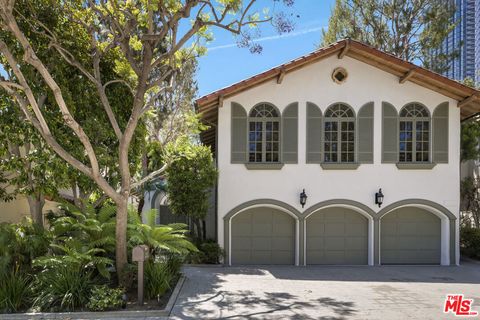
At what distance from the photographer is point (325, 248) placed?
12.5m

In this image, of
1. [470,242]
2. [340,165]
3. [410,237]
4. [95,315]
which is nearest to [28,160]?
[95,315]

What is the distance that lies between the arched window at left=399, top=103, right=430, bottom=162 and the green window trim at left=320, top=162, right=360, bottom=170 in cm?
156

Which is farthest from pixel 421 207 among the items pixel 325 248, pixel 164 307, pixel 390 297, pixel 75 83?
pixel 75 83

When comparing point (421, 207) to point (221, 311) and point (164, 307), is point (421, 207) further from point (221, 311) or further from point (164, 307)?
point (164, 307)

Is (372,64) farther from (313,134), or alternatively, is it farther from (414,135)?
(313,134)

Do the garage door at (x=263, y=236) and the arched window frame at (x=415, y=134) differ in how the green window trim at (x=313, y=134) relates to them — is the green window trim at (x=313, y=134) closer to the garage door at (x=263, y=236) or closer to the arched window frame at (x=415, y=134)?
the garage door at (x=263, y=236)

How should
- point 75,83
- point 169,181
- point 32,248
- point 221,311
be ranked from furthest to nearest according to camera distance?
point 169,181 < point 75,83 < point 32,248 < point 221,311

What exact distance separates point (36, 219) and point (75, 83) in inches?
142

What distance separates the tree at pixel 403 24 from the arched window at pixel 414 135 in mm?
7925

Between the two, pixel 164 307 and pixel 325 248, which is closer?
pixel 164 307

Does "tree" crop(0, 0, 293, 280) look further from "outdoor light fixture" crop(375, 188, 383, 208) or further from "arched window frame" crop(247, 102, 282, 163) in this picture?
"outdoor light fixture" crop(375, 188, 383, 208)

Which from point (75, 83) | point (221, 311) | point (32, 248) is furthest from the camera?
point (75, 83)

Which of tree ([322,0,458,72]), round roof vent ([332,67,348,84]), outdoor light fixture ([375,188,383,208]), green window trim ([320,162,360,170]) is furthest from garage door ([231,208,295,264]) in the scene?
tree ([322,0,458,72])

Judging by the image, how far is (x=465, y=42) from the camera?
19250 millimetres
